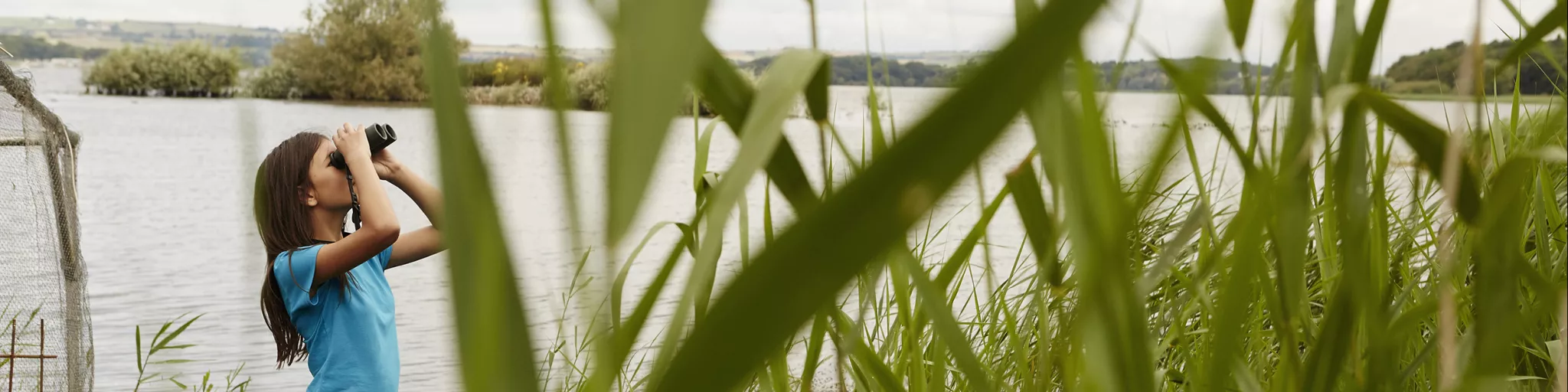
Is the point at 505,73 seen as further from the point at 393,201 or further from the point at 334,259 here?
the point at 393,201

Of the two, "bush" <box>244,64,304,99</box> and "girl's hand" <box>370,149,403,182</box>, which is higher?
"girl's hand" <box>370,149,403,182</box>

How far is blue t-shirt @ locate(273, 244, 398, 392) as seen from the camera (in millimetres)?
2184

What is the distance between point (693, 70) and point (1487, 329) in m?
0.24

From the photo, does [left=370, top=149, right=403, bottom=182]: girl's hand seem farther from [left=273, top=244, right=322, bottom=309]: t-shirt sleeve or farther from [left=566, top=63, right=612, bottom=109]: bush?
[left=566, top=63, right=612, bottom=109]: bush

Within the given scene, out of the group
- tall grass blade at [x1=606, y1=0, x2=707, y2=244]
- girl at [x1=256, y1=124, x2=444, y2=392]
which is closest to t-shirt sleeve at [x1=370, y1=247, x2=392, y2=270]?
girl at [x1=256, y1=124, x2=444, y2=392]

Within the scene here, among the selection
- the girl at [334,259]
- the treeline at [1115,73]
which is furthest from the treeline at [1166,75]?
the girl at [334,259]

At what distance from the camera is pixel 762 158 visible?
0.57 ft

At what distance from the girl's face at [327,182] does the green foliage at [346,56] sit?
→ 2112 mm

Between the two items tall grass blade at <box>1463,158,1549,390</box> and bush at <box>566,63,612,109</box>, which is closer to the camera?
bush at <box>566,63,612,109</box>

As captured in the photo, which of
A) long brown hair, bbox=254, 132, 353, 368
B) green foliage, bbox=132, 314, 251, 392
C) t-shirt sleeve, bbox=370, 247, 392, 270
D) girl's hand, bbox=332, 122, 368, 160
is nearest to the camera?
green foliage, bbox=132, 314, 251, 392

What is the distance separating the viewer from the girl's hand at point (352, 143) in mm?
2041

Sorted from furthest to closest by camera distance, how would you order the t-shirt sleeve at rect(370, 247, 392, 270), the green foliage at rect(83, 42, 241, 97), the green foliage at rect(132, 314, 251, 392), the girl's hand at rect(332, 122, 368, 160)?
the t-shirt sleeve at rect(370, 247, 392, 270)
the girl's hand at rect(332, 122, 368, 160)
the green foliage at rect(132, 314, 251, 392)
the green foliage at rect(83, 42, 241, 97)

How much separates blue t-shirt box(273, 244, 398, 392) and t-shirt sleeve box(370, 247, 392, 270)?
163mm

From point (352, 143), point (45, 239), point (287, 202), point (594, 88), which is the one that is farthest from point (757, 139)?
point (45, 239)
